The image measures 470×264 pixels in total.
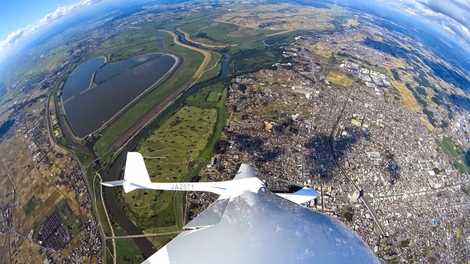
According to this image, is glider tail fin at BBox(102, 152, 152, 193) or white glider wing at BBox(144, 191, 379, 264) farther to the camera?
glider tail fin at BBox(102, 152, 152, 193)

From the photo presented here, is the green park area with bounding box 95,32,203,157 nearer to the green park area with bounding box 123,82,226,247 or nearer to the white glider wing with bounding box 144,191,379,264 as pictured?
the green park area with bounding box 123,82,226,247

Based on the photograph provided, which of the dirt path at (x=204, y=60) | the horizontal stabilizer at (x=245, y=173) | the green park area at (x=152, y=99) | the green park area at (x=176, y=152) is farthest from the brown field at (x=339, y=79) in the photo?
the horizontal stabilizer at (x=245, y=173)

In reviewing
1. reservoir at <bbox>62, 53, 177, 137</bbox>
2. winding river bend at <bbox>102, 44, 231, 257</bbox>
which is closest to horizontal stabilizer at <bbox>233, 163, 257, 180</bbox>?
winding river bend at <bbox>102, 44, 231, 257</bbox>

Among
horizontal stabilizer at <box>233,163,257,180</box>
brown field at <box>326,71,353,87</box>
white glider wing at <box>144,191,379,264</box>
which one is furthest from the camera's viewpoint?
brown field at <box>326,71,353,87</box>

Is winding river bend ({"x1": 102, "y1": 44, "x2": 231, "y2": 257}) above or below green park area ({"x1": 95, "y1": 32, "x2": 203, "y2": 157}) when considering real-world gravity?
above

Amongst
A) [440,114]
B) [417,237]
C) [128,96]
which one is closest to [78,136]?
[128,96]

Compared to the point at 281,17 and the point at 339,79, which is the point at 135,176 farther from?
the point at 281,17

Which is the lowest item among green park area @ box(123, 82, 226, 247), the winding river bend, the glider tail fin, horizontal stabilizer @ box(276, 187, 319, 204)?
the winding river bend

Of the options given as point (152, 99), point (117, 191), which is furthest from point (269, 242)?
point (152, 99)

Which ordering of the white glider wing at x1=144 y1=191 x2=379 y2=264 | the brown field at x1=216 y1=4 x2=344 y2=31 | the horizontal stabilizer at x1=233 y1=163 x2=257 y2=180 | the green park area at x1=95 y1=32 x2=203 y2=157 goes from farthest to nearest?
the brown field at x1=216 y1=4 x2=344 y2=31 → the green park area at x1=95 y1=32 x2=203 y2=157 → the horizontal stabilizer at x1=233 y1=163 x2=257 y2=180 → the white glider wing at x1=144 y1=191 x2=379 y2=264
